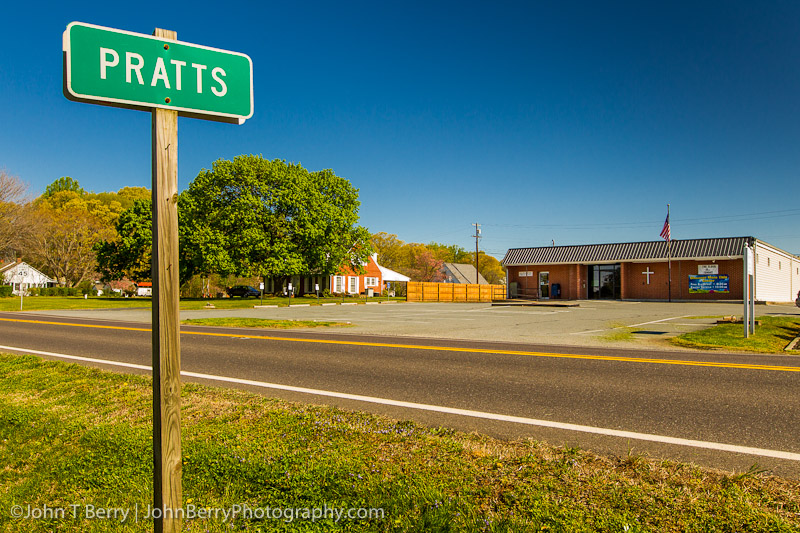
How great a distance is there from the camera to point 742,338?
12.2 m

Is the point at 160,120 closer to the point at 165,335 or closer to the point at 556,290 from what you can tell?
the point at 165,335

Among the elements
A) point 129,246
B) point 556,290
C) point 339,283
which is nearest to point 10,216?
point 129,246

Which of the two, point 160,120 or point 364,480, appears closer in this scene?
point 160,120

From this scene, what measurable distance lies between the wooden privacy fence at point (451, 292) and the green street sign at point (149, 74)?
42.0 m

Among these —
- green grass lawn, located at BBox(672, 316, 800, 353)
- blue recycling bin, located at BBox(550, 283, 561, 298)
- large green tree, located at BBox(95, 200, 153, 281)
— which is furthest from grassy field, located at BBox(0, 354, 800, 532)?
blue recycling bin, located at BBox(550, 283, 561, 298)

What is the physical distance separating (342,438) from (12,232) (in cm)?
5819

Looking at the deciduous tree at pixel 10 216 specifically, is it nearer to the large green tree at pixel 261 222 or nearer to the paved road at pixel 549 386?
the large green tree at pixel 261 222

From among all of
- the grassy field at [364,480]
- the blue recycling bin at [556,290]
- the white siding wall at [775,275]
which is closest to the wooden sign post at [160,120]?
the grassy field at [364,480]

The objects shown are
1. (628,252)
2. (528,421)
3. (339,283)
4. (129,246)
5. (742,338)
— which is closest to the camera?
(528,421)

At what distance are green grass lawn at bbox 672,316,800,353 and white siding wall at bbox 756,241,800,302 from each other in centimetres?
2744

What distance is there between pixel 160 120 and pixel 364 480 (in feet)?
8.45

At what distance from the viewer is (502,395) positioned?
623 cm

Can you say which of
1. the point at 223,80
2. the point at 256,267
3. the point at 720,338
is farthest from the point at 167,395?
the point at 256,267

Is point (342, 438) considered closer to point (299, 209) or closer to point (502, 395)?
point (502, 395)
